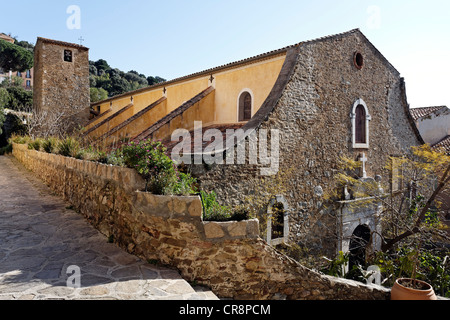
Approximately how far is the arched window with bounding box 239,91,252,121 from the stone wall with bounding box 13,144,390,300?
626 cm

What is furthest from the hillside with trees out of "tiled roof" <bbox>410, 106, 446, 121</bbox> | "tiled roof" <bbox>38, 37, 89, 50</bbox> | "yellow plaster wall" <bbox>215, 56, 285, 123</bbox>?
"tiled roof" <bbox>410, 106, 446, 121</bbox>

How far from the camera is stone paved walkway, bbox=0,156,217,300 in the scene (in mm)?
3152

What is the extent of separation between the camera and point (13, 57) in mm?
36875

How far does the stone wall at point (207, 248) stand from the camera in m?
3.84

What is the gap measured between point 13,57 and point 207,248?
1754 inches

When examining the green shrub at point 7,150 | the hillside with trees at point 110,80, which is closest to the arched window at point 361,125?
the green shrub at point 7,150

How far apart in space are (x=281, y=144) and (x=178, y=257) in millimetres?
4855

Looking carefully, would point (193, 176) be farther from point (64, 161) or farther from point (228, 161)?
point (64, 161)

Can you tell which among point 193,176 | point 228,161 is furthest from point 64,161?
point 228,161

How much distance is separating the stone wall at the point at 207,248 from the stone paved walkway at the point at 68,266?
9.0 inches

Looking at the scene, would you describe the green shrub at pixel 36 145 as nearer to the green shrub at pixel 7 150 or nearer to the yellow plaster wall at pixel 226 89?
the yellow plaster wall at pixel 226 89

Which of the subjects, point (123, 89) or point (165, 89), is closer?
point (165, 89)

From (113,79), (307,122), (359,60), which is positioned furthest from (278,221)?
(113,79)
